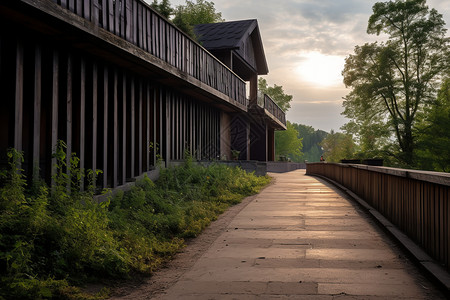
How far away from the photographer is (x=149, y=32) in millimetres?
9703

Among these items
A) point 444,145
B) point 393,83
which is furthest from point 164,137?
point 393,83

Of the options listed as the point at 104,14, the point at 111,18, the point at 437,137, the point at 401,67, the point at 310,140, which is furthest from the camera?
the point at 310,140

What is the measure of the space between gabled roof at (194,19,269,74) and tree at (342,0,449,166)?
1252 cm

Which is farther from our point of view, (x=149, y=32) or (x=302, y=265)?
(x=149, y=32)

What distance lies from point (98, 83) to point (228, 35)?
48.9 feet

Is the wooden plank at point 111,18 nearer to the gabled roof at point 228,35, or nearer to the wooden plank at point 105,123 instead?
the wooden plank at point 105,123

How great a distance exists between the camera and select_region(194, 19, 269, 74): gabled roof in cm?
2153

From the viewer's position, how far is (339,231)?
6934mm

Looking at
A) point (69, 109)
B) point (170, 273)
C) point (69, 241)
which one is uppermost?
point (69, 109)

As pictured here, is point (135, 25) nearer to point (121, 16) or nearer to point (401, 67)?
point (121, 16)

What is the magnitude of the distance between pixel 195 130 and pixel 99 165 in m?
7.46

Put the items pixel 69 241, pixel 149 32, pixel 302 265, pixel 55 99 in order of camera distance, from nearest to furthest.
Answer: pixel 69 241, pixel 302 265, pixel 55 99, pixel 149 32

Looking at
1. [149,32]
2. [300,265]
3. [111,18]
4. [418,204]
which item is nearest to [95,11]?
[111,18]

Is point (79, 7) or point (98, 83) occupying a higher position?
point (79, 7)
